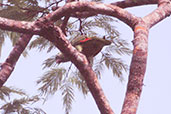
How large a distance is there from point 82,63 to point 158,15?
85 cm

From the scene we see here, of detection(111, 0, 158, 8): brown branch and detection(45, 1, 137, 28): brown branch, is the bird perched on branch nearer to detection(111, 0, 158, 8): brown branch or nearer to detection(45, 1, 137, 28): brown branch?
detection(45, 1, 137, 28): brown branch

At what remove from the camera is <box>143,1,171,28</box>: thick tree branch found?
232 cm

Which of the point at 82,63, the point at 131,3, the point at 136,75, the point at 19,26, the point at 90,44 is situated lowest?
the point at 136,75

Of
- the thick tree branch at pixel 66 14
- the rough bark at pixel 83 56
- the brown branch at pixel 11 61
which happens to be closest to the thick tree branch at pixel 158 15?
the rough bark at pixel 83 56

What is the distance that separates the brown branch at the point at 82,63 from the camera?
2.00 m

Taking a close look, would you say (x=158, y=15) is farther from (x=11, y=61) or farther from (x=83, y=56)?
→ (x=11, y=61)

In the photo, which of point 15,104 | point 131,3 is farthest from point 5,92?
point 131,3

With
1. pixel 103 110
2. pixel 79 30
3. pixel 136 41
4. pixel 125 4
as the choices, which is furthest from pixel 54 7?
pixel 103 110

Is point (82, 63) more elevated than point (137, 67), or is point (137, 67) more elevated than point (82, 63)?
point (82, 63)

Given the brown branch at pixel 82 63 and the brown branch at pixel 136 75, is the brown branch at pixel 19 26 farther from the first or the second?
the brown branch at pixel 136 75

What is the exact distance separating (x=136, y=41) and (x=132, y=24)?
0.82 feet

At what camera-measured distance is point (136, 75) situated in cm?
186

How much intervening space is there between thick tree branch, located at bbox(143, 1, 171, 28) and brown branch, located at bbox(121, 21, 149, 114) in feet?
0.95

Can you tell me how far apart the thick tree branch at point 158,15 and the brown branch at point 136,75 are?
A: 29 cm
